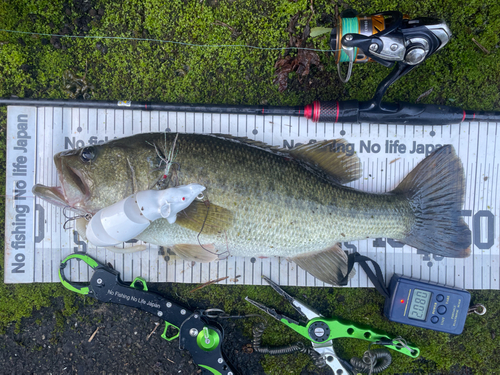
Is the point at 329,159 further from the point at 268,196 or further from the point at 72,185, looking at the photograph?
the point at 72,185

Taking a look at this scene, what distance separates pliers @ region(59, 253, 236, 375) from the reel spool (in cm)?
266

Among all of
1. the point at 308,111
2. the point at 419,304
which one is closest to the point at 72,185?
the point at 308,111

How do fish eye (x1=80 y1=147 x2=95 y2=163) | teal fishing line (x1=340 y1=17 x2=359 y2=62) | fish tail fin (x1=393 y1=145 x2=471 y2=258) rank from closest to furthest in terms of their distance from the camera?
fish eye (x1=80 y1=147 x2=95 y2=163) < teal fishing line (x1=340 y1=17 x2=359 y2=62) < fish tail fin (x1=393 y1=145 x2=471 y2=258)

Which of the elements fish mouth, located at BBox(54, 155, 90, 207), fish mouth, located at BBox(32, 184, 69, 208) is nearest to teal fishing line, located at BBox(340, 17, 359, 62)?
fish mouth, located at BBox(54, 155, 90, 207)

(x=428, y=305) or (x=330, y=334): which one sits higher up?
(x=428, y=305)

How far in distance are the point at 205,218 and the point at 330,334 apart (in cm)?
164

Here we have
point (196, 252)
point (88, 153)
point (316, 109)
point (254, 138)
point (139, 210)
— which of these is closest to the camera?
point (139, 210)

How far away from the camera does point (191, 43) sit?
2988mm

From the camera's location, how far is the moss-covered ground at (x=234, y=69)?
2.97 metres

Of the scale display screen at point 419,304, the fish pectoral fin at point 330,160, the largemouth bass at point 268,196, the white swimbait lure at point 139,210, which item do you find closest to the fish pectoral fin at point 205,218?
the largemouth bass at point 268,196

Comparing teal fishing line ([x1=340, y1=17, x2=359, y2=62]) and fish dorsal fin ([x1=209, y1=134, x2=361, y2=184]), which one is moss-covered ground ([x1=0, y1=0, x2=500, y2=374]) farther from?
fish dorsal fin ([x1=209, y1=134, x2=361, y2=184])

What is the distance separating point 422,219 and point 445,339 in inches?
51.8

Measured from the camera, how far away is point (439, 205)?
9.00 ft

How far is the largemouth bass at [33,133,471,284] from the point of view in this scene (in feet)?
7.59
